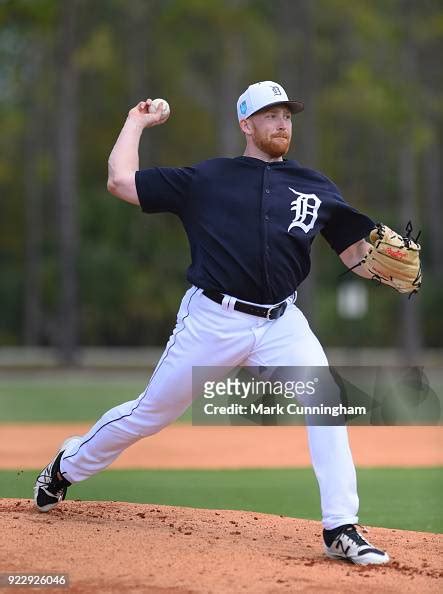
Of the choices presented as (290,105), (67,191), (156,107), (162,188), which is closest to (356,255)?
(290,105)

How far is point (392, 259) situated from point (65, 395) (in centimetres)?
1317

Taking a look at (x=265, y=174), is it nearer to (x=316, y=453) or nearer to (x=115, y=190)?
(x=115, y=190)

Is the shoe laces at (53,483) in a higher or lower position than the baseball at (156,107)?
lower

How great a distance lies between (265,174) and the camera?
18.2ft

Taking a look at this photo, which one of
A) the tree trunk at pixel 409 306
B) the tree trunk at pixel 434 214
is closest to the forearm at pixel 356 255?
the tree trunk at pixel 409 306

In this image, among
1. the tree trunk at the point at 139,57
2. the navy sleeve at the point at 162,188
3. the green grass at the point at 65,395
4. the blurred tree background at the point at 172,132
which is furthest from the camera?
the tree trunk at the point at 139,57

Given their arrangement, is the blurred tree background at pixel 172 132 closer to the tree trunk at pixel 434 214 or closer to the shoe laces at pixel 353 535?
the tree trunk at pixel 434 214

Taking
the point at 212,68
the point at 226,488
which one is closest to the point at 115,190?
the point at 226,488

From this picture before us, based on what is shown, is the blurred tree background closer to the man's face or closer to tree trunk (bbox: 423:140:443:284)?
tree trunk (bbox: 423:140:443:284)

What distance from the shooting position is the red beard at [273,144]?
554 cm

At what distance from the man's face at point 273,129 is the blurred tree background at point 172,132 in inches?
809

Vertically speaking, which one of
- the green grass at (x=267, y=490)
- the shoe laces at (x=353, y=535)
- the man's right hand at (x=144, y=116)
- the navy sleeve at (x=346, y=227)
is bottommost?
the green grass at (x=267, y=490)

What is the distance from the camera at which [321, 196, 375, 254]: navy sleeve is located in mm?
5660

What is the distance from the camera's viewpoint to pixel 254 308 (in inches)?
213
